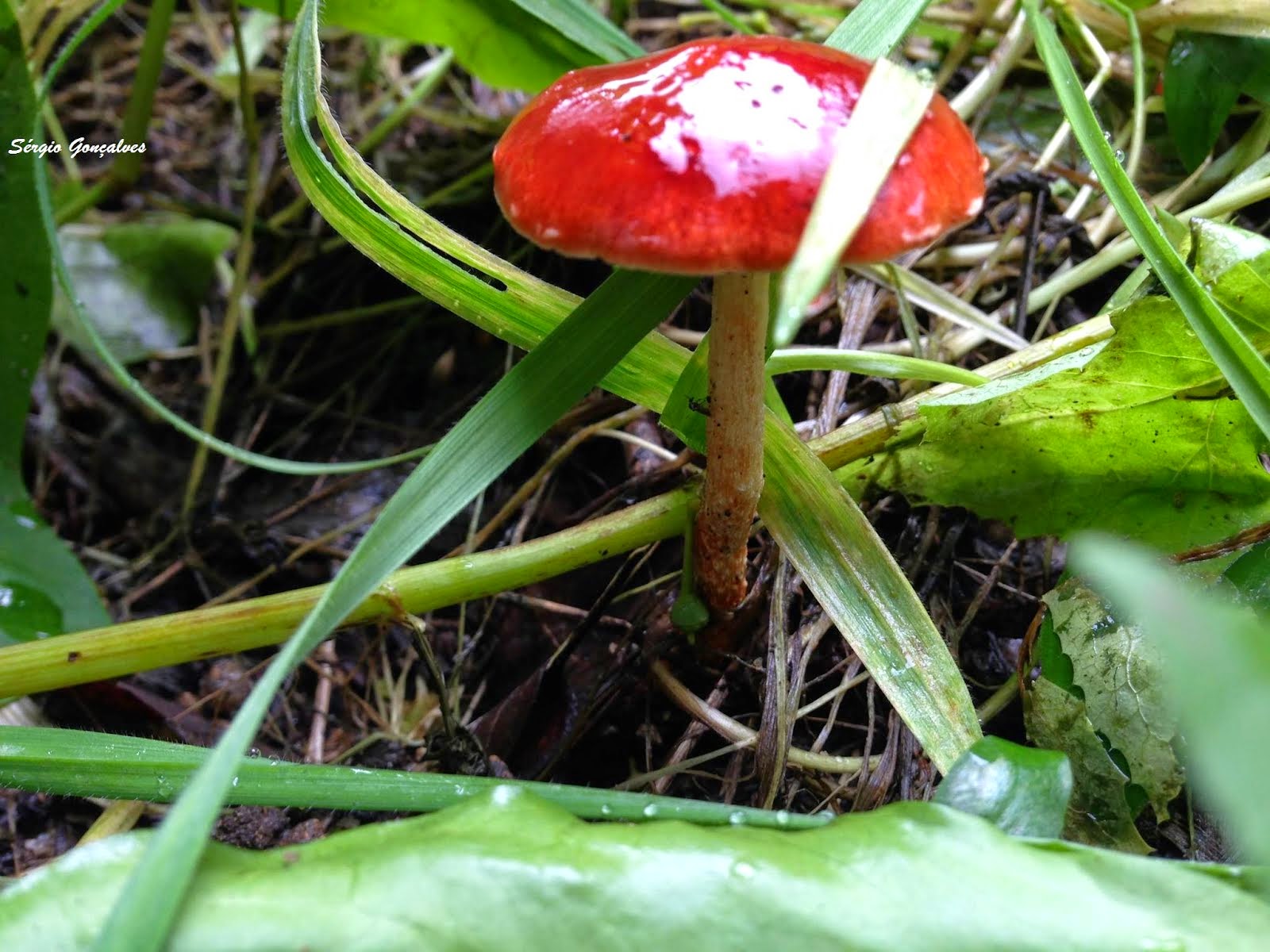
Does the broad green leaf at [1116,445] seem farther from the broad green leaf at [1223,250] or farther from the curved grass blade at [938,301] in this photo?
the curved grass blade at [938,301]

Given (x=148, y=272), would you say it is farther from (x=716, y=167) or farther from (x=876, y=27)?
(x=716, y=167)

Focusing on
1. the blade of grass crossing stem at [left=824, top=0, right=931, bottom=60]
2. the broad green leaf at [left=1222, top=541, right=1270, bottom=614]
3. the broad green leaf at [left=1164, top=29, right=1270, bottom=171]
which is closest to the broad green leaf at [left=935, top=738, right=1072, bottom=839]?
the broad green leaf at [left=1222, top=541, right=1270, bottom=614]

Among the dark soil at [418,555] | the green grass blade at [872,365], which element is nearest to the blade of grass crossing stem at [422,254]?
the green grass blade at [872,365]

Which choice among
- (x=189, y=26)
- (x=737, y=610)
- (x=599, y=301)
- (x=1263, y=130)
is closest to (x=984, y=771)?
(x=737, y=610)

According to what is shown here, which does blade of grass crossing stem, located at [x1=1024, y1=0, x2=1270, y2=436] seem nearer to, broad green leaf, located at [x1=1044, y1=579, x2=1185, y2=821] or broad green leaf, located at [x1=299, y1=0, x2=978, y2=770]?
broad green leaf, located at [x1=1044, y1=579, x2=1185, y2=821]

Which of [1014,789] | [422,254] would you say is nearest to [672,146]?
[422,254]

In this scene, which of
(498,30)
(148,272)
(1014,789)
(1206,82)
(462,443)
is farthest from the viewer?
(148,272)
